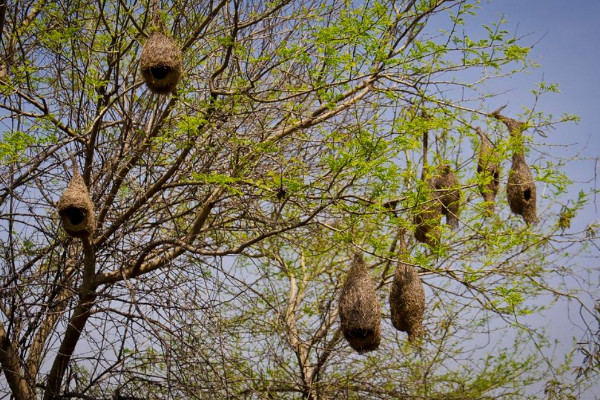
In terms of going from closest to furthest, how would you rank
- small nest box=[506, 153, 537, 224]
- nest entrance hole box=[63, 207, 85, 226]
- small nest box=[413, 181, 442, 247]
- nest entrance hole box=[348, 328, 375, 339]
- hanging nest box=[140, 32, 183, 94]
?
hanging nest box=[140, 32, 183, 94]
nest entrance hole box=[63, 207, 85, 226]
nest entrance hole box=[348, 328, 375, 339]
small nest box=[413, 181, 442, 247]
small nest box=[506, 153, 537, 224]

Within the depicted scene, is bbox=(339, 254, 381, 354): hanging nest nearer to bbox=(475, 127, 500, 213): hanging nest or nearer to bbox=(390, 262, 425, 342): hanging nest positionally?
bbox=(390, 262, 425, 342): hanging nest

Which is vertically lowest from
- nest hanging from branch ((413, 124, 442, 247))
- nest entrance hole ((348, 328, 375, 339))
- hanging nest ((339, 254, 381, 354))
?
nest entrance hole ((348, 328, 375, 339))

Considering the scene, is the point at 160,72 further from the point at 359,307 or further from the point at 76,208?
the point at 359,307

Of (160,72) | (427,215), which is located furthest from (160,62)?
Answer: (427,215)

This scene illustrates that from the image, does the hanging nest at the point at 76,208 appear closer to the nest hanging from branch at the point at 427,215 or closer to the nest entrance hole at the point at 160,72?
the nest entrance hole at the point at 160,72

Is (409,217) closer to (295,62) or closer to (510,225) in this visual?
(295,62)

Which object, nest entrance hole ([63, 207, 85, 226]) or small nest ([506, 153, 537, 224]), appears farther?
small nest ([506, 153, 537, 224])

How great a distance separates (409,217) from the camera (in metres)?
A: 6.12

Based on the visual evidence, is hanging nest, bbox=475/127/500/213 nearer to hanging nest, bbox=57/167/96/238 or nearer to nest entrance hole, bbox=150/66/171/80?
nest entrance hole, bbox=150/66/171/80

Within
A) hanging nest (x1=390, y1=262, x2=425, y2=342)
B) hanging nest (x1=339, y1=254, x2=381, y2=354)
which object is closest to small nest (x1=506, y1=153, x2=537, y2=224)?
hanging nest (x1=390, y1=262, x2=425, y2=342)

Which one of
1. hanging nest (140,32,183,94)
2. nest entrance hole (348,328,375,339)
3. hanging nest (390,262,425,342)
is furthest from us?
hanging nest (390,262,425,342)

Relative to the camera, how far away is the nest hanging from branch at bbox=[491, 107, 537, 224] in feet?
21.8

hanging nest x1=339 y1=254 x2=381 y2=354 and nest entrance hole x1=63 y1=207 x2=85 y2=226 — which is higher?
nest entrance hole x1=63 y1=207 x2=85 y2=226

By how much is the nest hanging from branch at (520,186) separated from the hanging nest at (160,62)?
3.20 m
